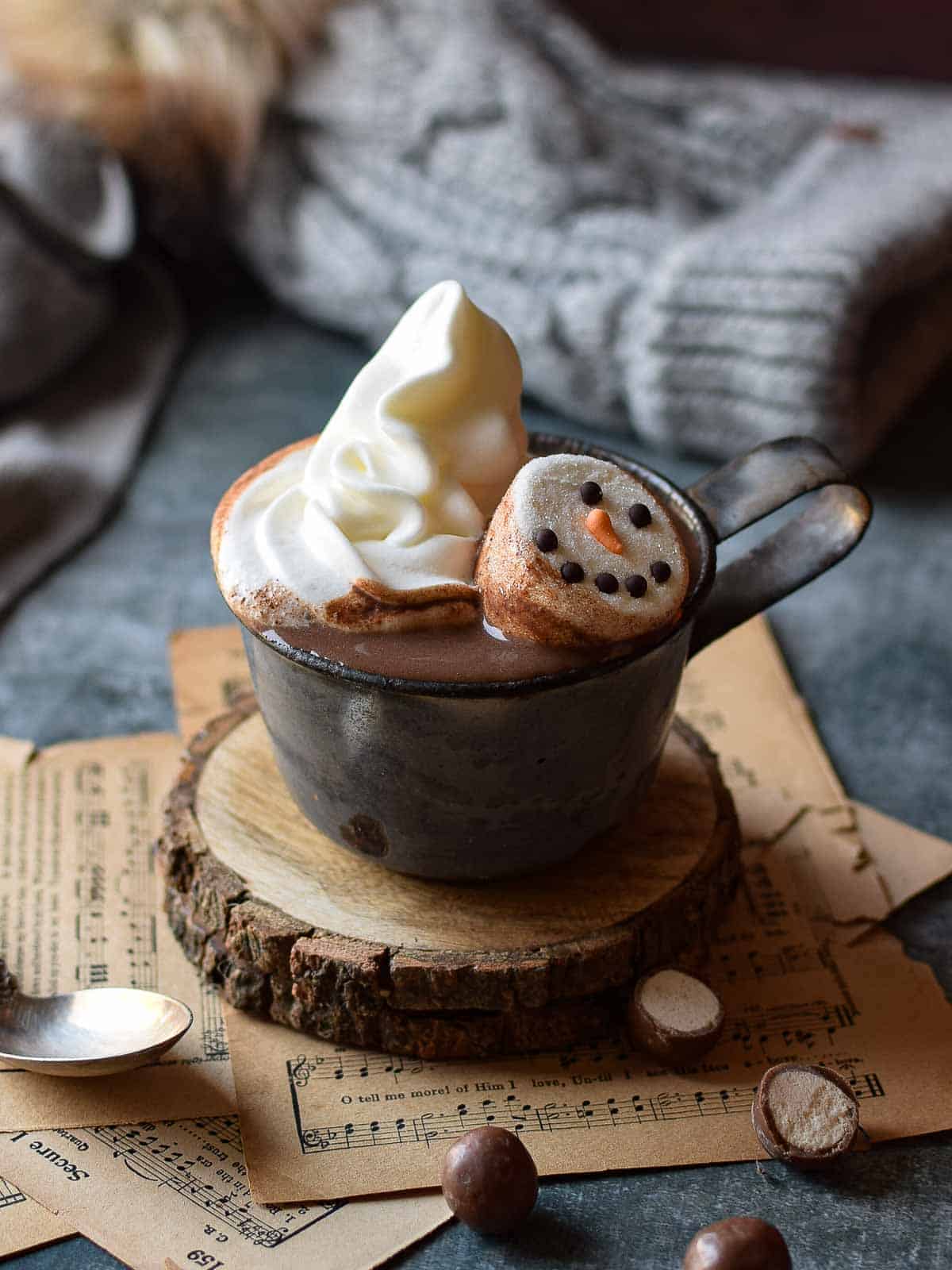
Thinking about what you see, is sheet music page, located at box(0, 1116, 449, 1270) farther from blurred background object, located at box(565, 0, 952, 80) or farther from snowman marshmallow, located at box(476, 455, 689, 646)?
blurred background object, located at box(565, 0, 952, 80)

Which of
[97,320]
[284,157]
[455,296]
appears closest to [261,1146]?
[455,296]

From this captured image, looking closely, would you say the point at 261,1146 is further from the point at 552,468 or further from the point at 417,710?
the point at 552,468

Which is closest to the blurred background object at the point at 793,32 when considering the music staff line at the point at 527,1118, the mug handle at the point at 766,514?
the mug handle at the point at 766,514

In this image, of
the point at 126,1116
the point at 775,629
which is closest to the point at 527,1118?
the point at 126,1116

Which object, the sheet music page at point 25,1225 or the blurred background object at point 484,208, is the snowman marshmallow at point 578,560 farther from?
the blurred background object at point 484,208

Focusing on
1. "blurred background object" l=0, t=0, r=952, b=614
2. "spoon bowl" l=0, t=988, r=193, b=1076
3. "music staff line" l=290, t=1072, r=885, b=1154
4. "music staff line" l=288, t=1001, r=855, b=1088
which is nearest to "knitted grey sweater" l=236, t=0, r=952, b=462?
"blurred background object" l=0, t=0, r=952, b=614
